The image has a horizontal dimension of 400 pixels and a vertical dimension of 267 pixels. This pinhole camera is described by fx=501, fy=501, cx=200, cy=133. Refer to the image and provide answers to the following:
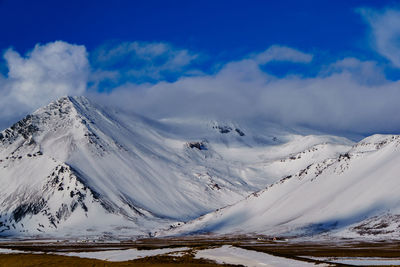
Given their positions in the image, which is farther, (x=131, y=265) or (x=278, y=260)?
(x=278, y=260)

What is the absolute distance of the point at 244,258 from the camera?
222 ft

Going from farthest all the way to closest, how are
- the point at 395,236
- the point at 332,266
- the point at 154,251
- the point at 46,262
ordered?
the point at 395,236 → the point at 154,251 → the point at 46,262 → the point at 332,266

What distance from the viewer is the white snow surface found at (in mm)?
64250

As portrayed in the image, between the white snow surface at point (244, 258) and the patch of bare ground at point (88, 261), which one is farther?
the white snow surface at point (244, 258)

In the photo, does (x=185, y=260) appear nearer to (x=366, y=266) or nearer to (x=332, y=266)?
(x=332, y=266)

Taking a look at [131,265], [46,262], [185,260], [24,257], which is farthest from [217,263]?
[24,257]

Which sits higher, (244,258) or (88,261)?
(88,261)

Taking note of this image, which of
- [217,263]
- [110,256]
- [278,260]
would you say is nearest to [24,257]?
[110,256]

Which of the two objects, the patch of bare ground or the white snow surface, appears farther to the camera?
the white snow surface

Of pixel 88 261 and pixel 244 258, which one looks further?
pixel 88 261

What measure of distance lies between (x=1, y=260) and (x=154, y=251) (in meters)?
23.1

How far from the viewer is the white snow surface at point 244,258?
64.2 meters

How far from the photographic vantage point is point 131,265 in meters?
61.4

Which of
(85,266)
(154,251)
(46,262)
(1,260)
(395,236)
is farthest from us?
(395,236)
